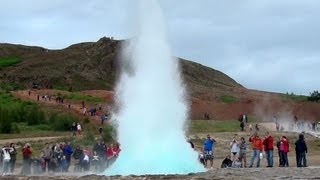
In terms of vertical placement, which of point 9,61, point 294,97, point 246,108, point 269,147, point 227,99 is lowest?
point 269,147

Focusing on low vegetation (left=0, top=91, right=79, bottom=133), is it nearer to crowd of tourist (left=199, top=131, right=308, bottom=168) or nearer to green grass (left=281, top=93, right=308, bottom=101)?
crowd of tourist (left=199, top=131, right=308, bottom=168)

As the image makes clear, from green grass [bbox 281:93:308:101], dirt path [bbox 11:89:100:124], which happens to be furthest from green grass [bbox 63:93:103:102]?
green grass [bbox 281:93:308:101]

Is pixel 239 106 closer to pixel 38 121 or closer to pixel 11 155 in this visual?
pixel 38 121

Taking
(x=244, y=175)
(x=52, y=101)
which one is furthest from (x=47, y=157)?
(x=52, y=101)

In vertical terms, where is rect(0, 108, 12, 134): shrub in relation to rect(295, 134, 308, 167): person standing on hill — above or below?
above

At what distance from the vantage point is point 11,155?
27047mm

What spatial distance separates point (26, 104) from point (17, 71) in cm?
3535

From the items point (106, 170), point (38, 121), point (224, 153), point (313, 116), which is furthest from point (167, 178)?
point (313, 116)

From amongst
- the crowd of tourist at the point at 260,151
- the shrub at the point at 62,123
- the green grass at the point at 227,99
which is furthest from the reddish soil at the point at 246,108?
the crowd of tourist at the point at 260,151

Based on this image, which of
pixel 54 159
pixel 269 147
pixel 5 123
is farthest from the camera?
pixel 5 123

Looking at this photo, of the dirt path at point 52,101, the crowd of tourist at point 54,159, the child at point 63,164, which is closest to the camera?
the crowd of tourist at point 54,159

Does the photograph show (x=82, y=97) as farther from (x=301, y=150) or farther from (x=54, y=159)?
(x=301, y=150)

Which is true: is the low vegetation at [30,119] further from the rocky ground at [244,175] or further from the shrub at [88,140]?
the rocky ground at [244,175]

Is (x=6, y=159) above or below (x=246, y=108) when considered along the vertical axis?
below
